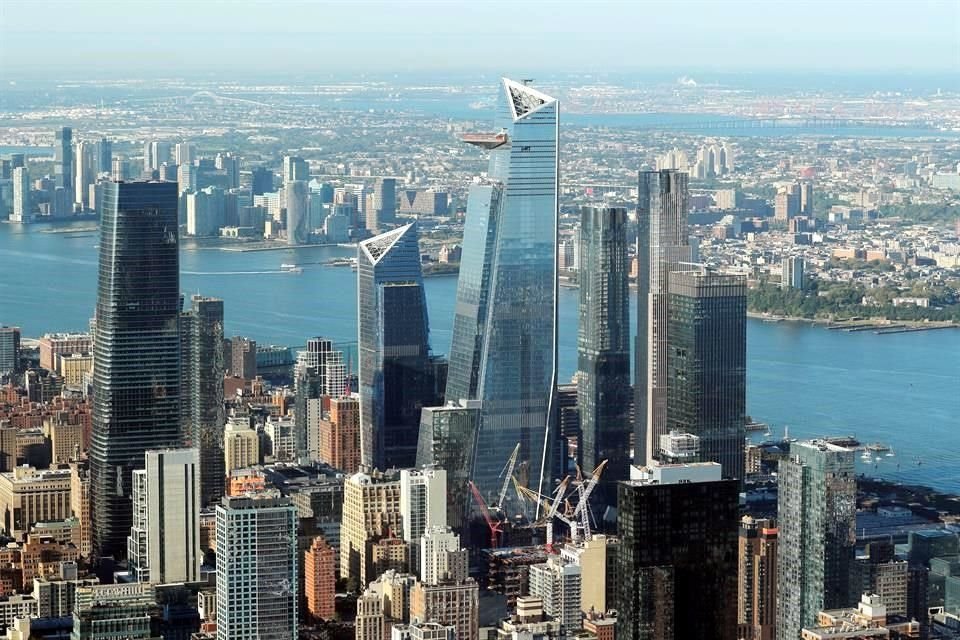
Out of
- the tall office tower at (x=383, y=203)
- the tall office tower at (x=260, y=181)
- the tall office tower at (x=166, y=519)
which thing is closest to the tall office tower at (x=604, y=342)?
the tall office tower at (x=166, y=519)

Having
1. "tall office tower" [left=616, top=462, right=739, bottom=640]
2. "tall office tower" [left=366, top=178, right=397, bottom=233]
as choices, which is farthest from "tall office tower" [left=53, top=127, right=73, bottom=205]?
"tall office tower" [left=616, top=462, right=739, bottom=640]

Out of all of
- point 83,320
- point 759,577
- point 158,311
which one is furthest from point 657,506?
point 83,320

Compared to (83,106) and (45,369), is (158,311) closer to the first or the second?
(45,369)

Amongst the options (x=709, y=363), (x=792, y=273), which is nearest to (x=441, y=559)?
(x=709, y=363)

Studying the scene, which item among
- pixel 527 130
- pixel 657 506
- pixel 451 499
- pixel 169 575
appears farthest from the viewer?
pixel 527 130

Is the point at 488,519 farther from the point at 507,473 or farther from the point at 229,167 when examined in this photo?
the point at 229,167

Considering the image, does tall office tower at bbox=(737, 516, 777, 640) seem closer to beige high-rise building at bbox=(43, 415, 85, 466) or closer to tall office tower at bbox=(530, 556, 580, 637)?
tall office tower at bbox=(530, 556, 580, 637)
